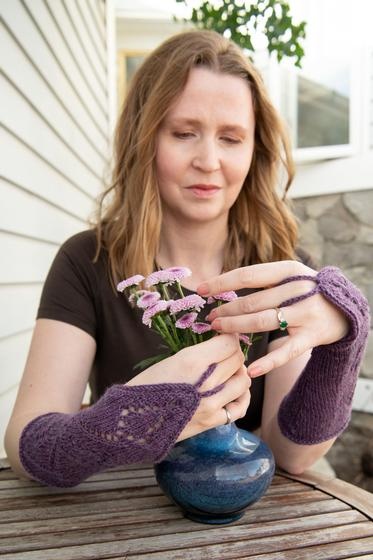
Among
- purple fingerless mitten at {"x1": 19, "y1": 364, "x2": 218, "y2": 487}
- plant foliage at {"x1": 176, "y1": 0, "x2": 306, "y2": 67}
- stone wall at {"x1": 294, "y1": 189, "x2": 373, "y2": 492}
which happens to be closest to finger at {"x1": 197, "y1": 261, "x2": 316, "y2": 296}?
purple fingerless mitten at {"x1": 19, "y1": 364, "x2": 218, "y2": 487}

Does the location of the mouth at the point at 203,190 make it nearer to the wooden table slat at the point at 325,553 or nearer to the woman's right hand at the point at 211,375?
the woman's right hand at the point at 211,375

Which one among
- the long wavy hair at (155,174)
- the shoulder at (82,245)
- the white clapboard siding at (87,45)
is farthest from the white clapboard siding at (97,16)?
the shoulder at (82,245)

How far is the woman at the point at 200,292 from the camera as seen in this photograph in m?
0.72

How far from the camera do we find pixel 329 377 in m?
0.89

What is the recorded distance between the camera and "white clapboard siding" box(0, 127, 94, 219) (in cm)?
154

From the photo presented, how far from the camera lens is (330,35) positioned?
343cm

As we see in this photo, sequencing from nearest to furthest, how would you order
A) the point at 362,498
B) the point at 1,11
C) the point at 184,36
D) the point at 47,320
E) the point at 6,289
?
the point at 362,498, the point at 47,320, the point at 184,36, the point at 1,11, the point at 6,289

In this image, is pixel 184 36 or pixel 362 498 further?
pixel 184 36

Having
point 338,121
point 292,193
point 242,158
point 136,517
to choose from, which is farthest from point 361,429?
point 136,517

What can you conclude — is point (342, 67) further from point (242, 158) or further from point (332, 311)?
point (332, 311)

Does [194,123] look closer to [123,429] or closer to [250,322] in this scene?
[250,322]

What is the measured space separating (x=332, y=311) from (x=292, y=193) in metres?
2.84

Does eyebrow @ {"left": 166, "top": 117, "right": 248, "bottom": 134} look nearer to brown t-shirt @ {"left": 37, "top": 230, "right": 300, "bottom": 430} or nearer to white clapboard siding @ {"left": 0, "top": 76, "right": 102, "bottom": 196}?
brown t-shirt @ {"left": 37, "top": 230, "right": 300, "bottom": 430}

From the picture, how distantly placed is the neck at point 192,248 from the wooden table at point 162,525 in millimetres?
538
